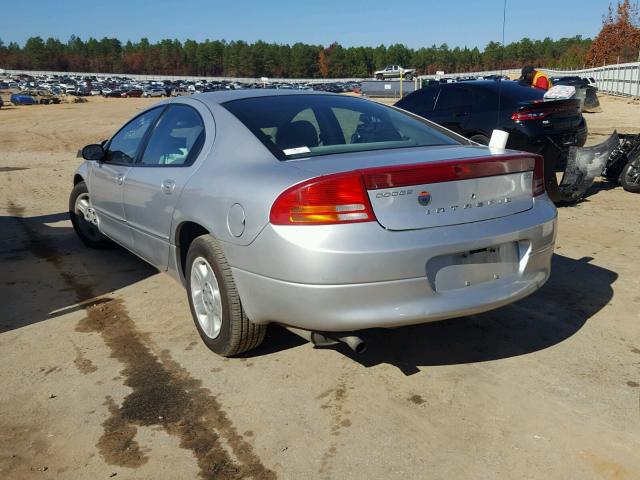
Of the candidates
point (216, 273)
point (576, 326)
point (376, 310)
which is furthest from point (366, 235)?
point (576, 326)

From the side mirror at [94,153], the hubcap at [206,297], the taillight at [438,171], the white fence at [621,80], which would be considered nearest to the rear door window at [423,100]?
the side mirror at [94,153]

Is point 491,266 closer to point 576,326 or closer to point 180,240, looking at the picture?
point 576,326

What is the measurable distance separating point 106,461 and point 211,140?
186cm

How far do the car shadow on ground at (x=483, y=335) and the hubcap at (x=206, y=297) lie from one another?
31 centimetres

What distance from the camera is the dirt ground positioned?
8.25 ft

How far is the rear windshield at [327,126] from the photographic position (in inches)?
130

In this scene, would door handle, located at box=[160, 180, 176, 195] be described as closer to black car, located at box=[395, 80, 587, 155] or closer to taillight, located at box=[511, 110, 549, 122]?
black car, located at box=[395, 80, 587, 155]

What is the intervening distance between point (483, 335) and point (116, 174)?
3007mm

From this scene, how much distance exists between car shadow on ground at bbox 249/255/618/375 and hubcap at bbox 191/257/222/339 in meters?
0.31

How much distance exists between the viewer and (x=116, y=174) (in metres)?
4.64

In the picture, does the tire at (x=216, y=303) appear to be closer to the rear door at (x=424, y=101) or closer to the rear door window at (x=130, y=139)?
the rear door window at (x=130, y=139)

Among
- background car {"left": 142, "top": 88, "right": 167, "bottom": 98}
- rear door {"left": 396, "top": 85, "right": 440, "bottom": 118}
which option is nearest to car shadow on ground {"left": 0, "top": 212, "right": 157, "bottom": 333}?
rear door {"left": 396, "top": 85, "right": 440, "bottom": 118}

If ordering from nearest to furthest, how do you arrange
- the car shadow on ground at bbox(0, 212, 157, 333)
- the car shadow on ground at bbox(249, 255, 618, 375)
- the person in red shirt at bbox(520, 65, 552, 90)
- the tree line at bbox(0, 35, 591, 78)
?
the car shadow on ground at bbox(249, 255, 618, 375), the car shadow on ground at bbox(0, 212, 157, 333), the person in red shirt at bbox(520, 65, 552, 90), the tree line at bbox(0, 35, 591, 78)

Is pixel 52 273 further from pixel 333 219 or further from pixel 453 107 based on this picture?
pixel 453 107
